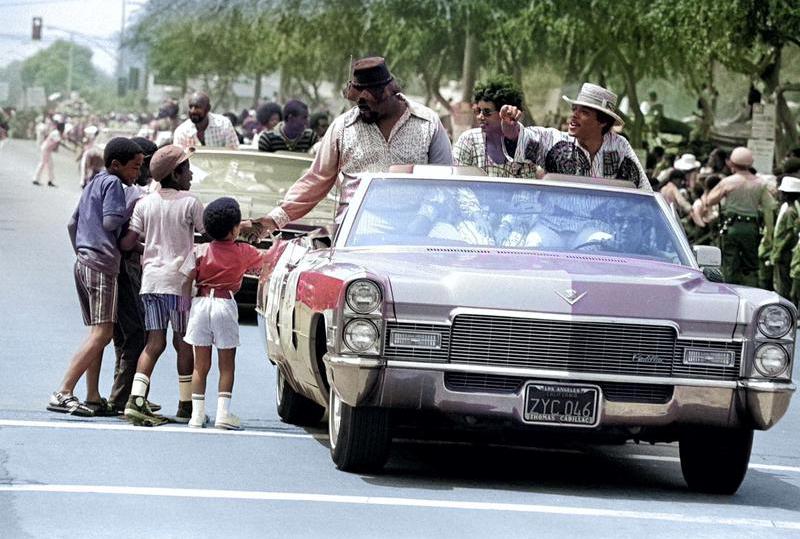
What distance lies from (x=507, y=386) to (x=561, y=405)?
0.25 metres

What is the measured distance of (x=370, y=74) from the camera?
11086 mm

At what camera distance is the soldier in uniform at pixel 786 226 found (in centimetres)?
1967

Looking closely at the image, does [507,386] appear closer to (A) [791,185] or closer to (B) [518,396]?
(B) [518,396]

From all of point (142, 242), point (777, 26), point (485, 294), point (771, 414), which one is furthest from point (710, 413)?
point (777, 26)

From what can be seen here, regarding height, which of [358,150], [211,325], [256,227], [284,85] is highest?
[284,85]

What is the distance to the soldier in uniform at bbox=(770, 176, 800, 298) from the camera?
19.7 m

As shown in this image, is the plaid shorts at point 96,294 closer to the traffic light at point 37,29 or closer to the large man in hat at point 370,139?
the large man in hat at point 370,139

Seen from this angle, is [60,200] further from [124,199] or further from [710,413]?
[710,413]

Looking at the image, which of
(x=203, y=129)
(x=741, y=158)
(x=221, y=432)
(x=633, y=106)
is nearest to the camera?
(x=221, y=432)

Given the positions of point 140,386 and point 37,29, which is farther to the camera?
point 37,29

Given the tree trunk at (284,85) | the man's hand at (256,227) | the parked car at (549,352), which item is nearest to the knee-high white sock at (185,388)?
the man's hand at (256,227)

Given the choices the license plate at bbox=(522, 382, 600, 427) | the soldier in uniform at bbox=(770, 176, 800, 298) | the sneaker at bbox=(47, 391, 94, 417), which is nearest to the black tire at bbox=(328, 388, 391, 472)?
the license plate at bbox=(522, 382, 600, 427)

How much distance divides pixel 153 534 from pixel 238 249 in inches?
137

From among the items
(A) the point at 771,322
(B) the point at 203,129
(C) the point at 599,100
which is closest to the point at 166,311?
(C) the point at 599,100
